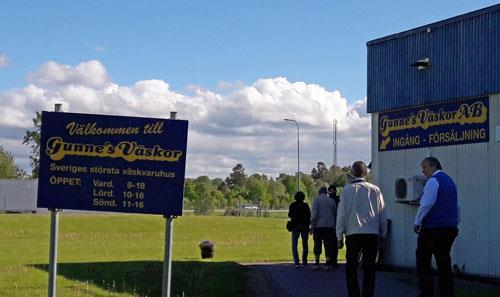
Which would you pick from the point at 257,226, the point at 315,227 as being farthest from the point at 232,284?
the point at 257,226

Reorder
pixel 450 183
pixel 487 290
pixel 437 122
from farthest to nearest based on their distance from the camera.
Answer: pixel 437 122, pixel 487 290, pixel 450 183

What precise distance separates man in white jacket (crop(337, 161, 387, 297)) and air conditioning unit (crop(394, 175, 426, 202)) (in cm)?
661

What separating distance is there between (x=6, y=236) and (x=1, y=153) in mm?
62970

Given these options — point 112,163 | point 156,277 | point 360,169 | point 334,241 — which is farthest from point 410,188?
point 112,163

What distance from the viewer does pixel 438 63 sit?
17.6 m

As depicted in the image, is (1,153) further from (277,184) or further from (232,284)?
(232,284)

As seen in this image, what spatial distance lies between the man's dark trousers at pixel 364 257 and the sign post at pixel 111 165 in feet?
7.71

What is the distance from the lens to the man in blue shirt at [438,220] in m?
11.6

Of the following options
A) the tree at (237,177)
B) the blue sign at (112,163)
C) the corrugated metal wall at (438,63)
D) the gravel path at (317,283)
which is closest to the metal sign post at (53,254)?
the blue sign at (112,163)

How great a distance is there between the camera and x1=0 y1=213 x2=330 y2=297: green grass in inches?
659

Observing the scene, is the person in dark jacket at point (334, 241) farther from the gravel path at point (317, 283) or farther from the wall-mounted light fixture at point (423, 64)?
the wall-mounted light fixture at point (423, 64)

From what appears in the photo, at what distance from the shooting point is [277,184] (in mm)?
109438

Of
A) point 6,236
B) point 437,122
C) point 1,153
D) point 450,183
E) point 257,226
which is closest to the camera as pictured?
point 450,183

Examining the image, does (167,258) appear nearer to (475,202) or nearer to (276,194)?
(475,202)
